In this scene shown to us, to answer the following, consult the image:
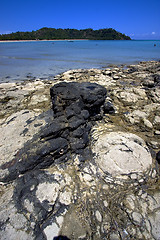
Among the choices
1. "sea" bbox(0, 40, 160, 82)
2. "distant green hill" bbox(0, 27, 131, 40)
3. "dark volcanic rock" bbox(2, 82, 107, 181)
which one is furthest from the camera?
"distant green hill" bbox(0, 27, 131, 40)

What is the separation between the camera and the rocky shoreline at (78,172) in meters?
1.75

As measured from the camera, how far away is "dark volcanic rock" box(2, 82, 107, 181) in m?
2.36

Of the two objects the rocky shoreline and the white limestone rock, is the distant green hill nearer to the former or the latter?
the rocky shoreline

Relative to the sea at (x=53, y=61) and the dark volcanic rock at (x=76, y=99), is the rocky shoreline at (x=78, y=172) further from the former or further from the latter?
the sea at (x=53, y=61)

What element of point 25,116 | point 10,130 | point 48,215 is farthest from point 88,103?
point 48,215

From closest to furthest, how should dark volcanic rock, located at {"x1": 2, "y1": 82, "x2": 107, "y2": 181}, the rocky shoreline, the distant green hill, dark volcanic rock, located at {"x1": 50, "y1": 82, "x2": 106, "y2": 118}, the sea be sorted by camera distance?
the rocky shoreline
dark volcanic rock, located at {"x1": 2, "y1": 82, "x2": 107, "y2": 181}
dark volcanic rock, located at {"x1": 50, "y1": 82, "x2": 106, "y2": 118}
the sea
the distant green hill

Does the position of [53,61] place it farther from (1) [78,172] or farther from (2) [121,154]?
(1) [78,172]

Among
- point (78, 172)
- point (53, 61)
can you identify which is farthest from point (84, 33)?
point (78, 172)

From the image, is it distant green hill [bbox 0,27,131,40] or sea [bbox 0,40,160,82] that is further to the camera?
distant green hill [bbox 0,27,131,40]

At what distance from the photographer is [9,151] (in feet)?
8.23

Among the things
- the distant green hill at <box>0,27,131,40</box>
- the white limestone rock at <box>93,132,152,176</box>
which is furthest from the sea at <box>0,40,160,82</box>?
the distant green hill at <box>0,27,131,40</box>

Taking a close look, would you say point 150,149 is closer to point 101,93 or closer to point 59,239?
point 101,93

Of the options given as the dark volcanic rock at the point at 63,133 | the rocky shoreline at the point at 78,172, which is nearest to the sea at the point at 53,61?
the dark volcanic rock at the point at 63,133

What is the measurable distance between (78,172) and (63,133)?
84 cm
